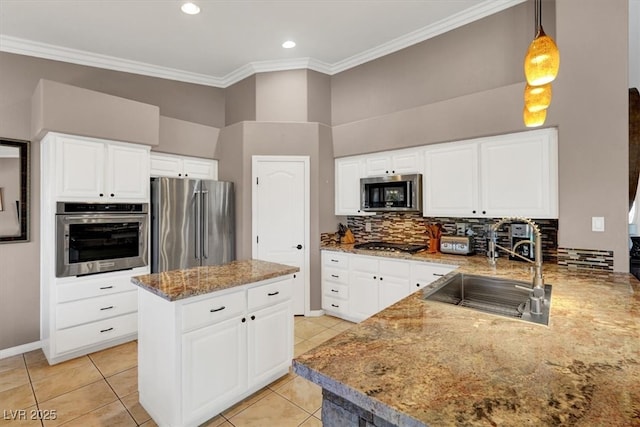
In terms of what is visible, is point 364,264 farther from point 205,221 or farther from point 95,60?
point 95,60

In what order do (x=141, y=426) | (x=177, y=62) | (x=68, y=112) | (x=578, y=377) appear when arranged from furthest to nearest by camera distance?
(x=177, y=62) < (x=68, y=112) < (x=141, y=426) < (x=578, y=377)

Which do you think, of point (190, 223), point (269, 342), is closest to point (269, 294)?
point (269, 342)

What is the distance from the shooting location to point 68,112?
9.73ft

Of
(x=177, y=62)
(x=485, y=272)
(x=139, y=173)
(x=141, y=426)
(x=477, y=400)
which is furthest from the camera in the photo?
(x=177, y=62)

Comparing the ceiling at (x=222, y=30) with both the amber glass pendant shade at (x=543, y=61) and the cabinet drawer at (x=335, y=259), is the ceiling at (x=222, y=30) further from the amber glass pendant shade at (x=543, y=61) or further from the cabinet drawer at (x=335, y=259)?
the cabinet drawer at (x=335, y=259)

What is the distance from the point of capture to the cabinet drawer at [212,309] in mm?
1910

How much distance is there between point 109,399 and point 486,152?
388 centimetres

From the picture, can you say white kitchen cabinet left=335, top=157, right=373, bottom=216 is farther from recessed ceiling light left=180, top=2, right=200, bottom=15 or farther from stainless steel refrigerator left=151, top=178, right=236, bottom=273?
recessed ceiling light left=180, top=2, right=200, bottom=15

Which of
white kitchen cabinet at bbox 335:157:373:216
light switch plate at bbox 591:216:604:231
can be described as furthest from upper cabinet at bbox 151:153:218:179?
light switch plate at bbox 591:216:604:231

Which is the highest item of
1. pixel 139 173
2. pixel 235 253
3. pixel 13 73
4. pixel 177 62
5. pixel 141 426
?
pixel 177 62

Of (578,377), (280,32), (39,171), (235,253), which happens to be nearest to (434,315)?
(578,377)

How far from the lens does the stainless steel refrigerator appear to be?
3578mm

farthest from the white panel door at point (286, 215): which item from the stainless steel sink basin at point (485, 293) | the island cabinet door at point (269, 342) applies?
the stainless steel sink basin at point (485, 293)

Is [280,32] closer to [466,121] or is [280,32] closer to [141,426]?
[466,121]
